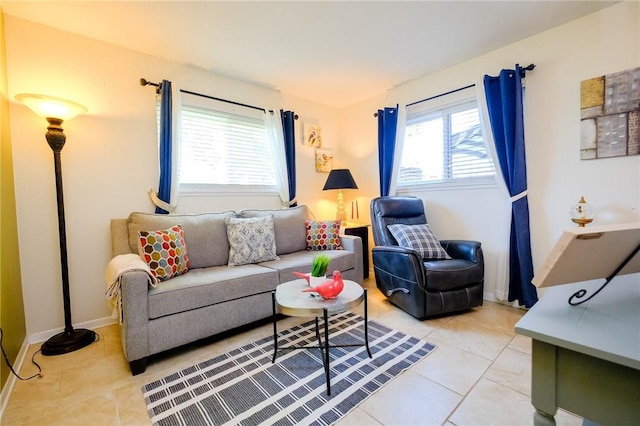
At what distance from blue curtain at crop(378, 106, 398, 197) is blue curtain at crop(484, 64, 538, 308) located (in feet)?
3.67

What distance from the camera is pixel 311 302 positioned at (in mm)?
1568

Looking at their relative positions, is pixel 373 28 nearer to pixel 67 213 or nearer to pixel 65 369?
pixel 67 213

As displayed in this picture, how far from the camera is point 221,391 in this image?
154cm

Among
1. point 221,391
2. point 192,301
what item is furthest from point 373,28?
point 221,391

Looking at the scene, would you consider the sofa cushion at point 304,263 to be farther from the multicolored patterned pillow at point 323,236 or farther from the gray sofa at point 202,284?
the multicolored patterned pillow at point 323,236

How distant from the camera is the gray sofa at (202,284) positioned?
1.71 m

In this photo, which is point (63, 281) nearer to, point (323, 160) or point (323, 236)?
point (323, 236)

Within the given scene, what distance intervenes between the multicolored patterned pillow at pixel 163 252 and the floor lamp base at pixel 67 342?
767mm

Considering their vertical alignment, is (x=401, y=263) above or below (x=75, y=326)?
above

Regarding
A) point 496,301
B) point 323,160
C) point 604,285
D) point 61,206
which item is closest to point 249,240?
point 61,206

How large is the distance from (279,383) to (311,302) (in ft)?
1.65

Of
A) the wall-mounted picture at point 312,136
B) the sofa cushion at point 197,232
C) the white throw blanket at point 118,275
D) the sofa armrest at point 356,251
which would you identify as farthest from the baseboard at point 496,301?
the white throw blanket at point 118,275

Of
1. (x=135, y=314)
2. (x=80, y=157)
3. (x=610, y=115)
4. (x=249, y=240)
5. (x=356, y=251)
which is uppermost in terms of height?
(x=610, y=115)

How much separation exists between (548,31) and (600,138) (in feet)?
3.37
